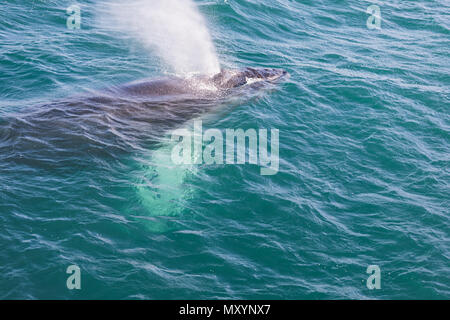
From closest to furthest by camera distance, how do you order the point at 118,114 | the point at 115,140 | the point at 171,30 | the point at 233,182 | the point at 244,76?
the point at 233,182 < the point at 115,140 < the point at 118,114 < the point at 244,76 < the point at 171,30

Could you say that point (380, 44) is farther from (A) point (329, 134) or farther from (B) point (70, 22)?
(B) point (70, 22)

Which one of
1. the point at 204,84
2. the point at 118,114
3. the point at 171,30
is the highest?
the point at 171,30

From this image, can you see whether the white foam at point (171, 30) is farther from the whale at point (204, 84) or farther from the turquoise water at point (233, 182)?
the whale at point (204, 84)

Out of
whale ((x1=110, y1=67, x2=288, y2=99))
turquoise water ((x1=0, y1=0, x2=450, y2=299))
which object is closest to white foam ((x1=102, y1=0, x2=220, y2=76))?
turquoise water ((x1=0, y1=0, x2=450, y2=299))

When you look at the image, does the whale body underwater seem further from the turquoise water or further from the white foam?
the white foam

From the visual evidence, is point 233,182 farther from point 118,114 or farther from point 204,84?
point 204,84

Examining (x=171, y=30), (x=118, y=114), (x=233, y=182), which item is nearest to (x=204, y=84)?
(x=118, y=114)
